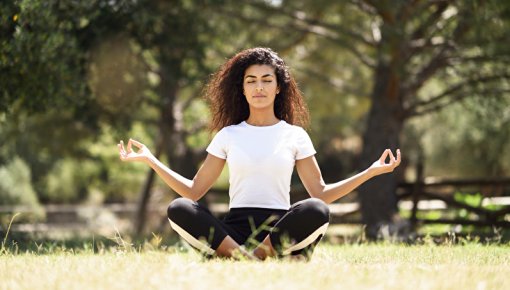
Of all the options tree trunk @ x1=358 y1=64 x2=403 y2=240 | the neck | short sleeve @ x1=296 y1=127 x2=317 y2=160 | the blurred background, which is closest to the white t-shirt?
short sleeve @ x1=296 y1=127 x2=317 y2=160

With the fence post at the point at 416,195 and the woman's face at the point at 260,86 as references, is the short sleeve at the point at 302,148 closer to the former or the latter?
the woman's face at the point at 260,86

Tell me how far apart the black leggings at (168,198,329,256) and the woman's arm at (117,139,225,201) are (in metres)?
0.38

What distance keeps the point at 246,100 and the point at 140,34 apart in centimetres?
720

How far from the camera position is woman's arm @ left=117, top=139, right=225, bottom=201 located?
5.23 metres

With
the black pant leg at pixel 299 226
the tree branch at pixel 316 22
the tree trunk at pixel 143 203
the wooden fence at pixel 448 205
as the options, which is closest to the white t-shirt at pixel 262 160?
the black pant leg at pixel 299 226

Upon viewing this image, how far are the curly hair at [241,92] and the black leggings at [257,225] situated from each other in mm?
949

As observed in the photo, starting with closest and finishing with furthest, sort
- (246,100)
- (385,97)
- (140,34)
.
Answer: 1. (246,100)
2. (140,34)
3. (385,97)

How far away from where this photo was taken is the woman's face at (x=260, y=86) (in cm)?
545

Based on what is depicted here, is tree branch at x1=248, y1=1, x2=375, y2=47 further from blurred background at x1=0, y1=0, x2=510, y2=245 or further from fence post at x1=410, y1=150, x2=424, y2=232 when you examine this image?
fence post at x1=410, y1=150, x2=424, y2=232

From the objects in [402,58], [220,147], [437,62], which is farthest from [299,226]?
[437,62]

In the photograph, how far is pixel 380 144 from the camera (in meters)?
14.4

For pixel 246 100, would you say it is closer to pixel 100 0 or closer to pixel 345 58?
pixel 100 0

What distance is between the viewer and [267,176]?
5117 millimetres

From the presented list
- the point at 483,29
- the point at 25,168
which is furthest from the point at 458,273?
the point at 25,168
